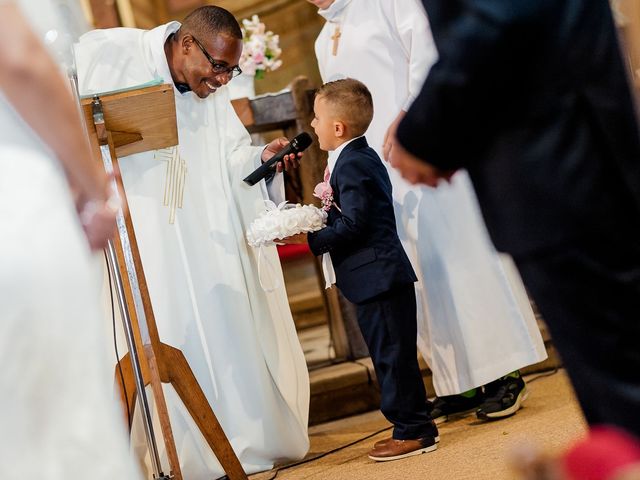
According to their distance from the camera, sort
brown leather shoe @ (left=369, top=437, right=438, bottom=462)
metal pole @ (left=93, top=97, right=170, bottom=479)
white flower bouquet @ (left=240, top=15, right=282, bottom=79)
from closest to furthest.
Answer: metal pole @ (left=93, top=97, right=170, bottom=479) → brown leather shoe @ (left=369, top=437, right=438, bottom=462) → white flower bouquet @ (left=240, top=15, right=282, bottom=79)

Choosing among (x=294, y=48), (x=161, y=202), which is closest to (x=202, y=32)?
(x=161, y=202)

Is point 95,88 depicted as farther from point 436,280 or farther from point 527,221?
point 527,221

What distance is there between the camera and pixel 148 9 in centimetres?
891

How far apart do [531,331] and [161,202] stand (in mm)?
1768

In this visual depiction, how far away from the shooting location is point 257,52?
5203 mm

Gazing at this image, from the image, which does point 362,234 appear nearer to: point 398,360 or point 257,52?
point 398,360

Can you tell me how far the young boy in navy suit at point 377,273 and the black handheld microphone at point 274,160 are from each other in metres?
0.16

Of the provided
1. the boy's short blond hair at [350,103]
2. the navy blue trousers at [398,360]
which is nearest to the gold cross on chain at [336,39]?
the boy's short blond hair at [350,103]

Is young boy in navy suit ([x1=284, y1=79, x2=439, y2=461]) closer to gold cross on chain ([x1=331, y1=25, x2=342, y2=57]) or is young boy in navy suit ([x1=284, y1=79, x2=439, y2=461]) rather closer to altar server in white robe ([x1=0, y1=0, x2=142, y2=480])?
gold cross on chain ([x1=331, y1=25, x2=342, y2=57])

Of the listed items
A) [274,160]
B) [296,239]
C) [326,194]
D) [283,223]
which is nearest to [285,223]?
[283,223]

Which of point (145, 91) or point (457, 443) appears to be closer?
point (145, 91)

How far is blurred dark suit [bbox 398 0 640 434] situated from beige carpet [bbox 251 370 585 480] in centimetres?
150

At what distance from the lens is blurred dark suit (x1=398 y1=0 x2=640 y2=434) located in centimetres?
136

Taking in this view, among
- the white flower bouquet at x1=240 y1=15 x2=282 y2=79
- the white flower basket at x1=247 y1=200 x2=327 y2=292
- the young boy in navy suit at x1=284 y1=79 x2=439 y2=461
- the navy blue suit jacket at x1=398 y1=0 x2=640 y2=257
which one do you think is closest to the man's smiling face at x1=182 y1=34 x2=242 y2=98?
the young boy in navy suit at x1=284 y1=79 x2=439 y2=461
